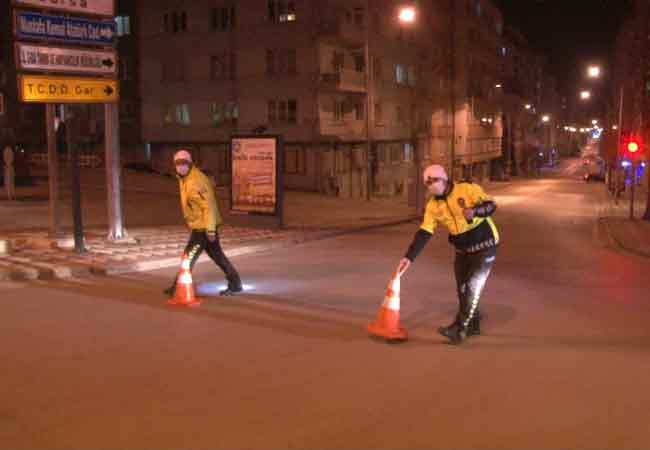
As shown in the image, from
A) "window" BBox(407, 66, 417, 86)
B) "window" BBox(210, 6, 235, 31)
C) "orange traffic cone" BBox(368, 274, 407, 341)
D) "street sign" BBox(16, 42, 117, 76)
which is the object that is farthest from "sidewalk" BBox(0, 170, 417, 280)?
"window" BBox(407, 66, 417, 86)

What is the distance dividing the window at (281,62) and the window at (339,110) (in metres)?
3.11

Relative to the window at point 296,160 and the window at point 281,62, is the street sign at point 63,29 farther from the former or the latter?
the window at point 296,160

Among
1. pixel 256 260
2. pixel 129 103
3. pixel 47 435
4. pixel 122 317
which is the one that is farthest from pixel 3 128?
pixel 47 435

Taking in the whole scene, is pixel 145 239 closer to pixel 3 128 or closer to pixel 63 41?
pixel 63 41

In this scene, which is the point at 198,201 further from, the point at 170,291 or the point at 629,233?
the point at 629,233

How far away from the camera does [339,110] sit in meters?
41.6

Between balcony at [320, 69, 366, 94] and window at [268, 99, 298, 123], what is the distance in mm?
2059

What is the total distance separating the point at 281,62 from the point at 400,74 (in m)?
11.3

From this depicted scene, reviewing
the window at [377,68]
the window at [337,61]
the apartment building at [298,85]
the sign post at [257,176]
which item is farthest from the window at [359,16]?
the sign post at [257,176]

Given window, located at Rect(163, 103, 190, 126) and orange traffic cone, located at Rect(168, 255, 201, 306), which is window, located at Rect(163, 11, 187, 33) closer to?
window, located at Rect(163, 103, 190, 126)

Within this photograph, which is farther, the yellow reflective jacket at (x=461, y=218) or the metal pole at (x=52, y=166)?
the metal pole at (x=52, y=166)

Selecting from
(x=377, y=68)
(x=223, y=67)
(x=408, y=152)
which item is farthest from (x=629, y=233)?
(x=408, y=152)

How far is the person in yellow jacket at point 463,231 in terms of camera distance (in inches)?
293

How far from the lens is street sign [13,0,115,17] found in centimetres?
1278
